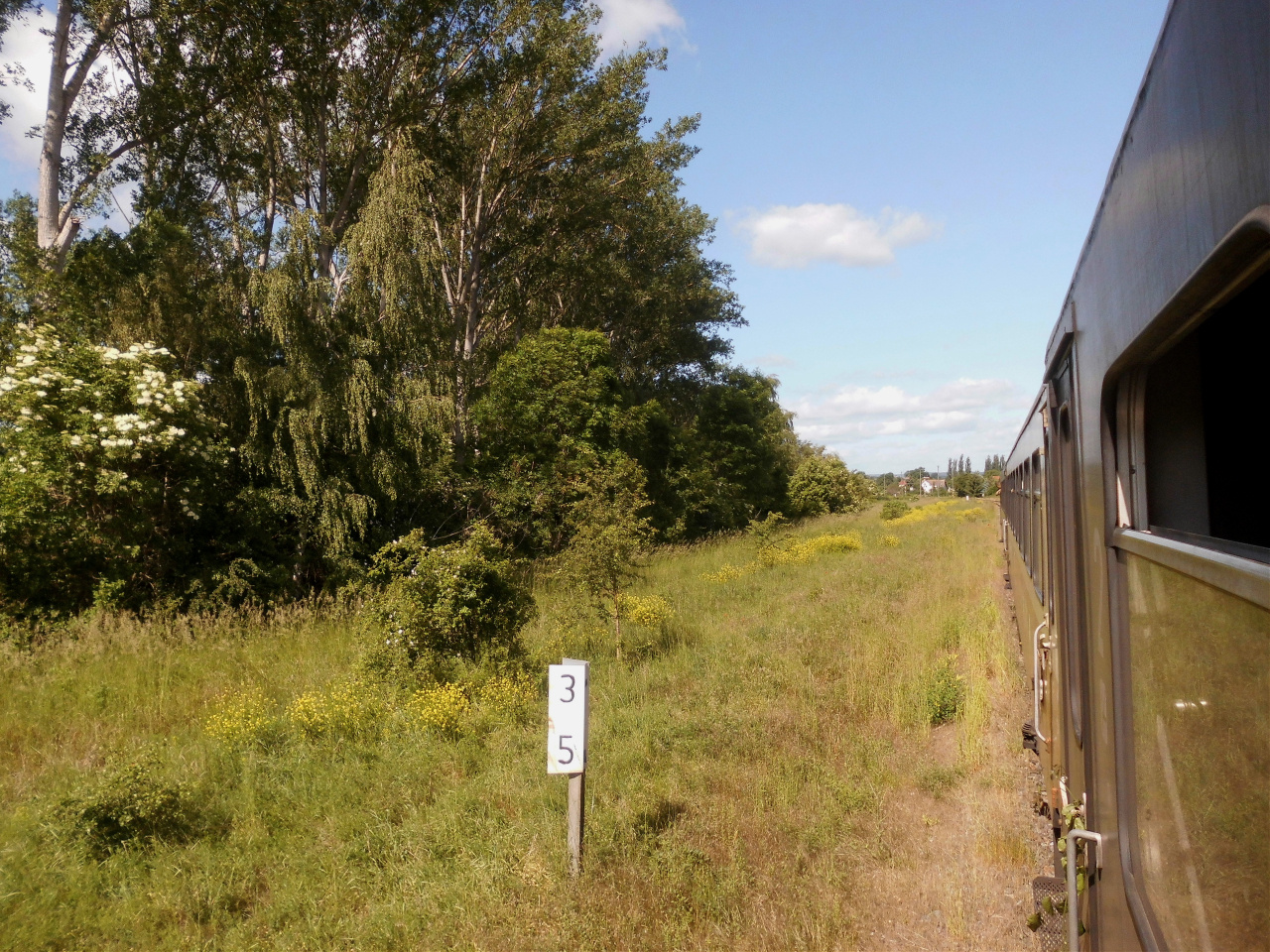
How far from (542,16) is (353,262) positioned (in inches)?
326

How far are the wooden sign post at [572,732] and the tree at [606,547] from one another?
5.30 m

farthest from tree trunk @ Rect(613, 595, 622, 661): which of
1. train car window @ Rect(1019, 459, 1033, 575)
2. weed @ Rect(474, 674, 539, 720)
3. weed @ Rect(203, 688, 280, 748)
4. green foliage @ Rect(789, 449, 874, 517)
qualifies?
green foliage @ Rect(789, 449, 874, 517)

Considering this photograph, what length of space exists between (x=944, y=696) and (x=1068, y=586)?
4.74 meters

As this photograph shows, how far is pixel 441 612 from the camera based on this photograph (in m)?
8.16

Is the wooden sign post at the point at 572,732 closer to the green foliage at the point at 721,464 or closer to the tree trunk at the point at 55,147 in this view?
the tree trunk at the point at 55,147

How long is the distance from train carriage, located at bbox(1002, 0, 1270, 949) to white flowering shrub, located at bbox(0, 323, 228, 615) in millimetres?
11154

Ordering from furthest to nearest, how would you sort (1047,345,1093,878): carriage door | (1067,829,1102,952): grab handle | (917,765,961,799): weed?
(917,765,961,799): weed, (1047,345,1093,878): carriage door, (1067,829,1102,952): grab handle

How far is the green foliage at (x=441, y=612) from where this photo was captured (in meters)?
8.16

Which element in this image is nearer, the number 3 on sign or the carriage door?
the carriage door

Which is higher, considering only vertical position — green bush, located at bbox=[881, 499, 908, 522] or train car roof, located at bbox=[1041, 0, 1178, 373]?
train car roof, located at bbox=[1041, 0, 1178, 373]

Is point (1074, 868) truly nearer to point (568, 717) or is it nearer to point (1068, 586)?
point (1068, 586)

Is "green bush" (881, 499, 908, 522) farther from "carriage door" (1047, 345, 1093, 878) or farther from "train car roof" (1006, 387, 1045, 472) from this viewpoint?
"carriage door" (1047, 345, 1093, 878)

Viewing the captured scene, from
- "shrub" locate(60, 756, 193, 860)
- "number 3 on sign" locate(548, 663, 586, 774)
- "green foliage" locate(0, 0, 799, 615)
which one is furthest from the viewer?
"green foliage" locate(0, 0, 799, 615)

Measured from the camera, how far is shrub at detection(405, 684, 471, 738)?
6984 millimetres
